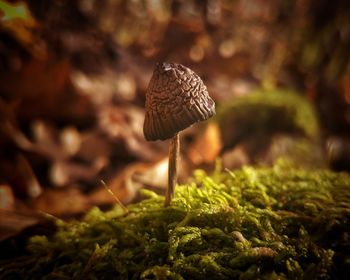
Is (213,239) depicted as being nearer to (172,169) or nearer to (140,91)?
(172,169)

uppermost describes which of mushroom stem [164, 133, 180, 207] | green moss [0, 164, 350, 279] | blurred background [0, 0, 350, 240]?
blurred background [0, 0, 350, 240]

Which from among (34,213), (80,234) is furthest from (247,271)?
(34,213)

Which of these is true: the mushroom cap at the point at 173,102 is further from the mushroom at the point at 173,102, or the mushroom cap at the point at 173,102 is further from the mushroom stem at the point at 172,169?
the mushroom stem at the point at 172,169

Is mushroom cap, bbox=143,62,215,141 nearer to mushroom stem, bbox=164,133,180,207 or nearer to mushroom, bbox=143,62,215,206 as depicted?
mushroom, bbox=143,62,215,206

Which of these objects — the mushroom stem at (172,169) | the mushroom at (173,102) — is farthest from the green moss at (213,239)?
the mushroom at (173,102)

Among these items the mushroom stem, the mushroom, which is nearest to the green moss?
the mushroom stem

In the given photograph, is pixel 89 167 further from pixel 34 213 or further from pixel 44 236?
pixel 44 236
